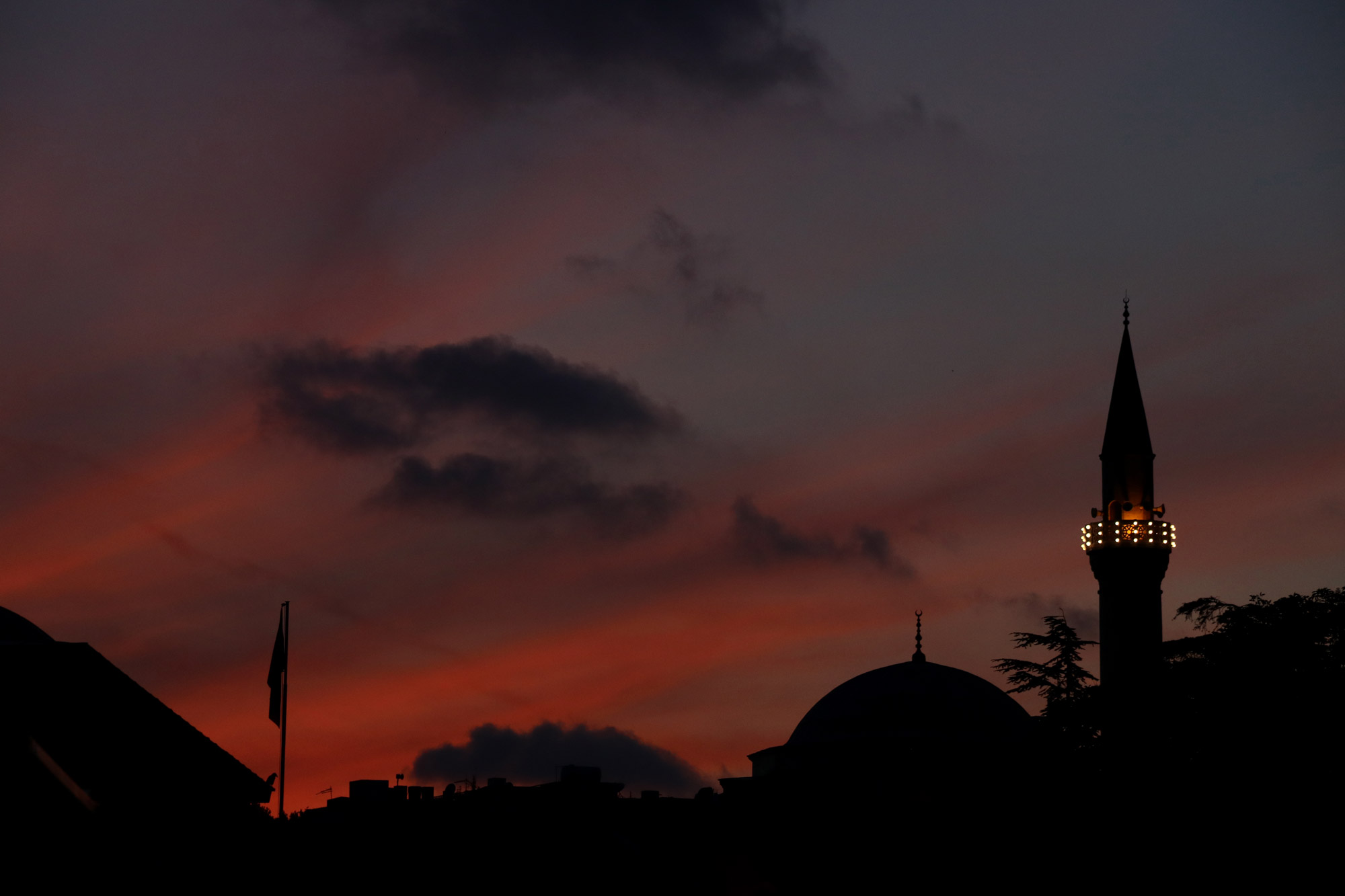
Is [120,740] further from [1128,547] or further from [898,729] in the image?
[1128,547]

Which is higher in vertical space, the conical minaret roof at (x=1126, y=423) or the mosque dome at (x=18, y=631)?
the conical minaret roof at (x=1126, y=423)

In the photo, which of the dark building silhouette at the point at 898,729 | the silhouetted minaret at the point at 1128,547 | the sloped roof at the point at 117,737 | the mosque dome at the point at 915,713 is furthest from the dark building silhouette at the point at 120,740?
the silhouetted minaret at the point at 1128,547

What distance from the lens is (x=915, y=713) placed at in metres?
52.7

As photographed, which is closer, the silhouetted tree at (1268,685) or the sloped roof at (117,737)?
the sloped roof at (117,737)


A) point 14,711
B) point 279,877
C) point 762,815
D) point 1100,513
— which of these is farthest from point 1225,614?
point 14,711

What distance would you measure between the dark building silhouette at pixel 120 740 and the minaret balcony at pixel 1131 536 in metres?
32.9

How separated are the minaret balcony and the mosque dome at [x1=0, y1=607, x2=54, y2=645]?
34854 mm

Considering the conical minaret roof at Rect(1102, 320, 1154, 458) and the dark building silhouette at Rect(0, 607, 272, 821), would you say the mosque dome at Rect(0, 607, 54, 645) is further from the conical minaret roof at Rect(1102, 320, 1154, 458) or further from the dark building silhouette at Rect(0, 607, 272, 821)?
the conical minaret roof at Rect(1102, 320, 1154, 458)

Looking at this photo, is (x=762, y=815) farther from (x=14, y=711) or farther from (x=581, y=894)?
(x=14, y=711)

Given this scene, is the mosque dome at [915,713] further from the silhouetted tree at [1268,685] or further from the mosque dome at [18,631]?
the mosque dome at [18,631]

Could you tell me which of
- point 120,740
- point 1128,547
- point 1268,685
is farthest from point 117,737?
point 1128,547

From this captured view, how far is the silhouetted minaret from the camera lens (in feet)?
183

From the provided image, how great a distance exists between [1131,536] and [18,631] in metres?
35.9

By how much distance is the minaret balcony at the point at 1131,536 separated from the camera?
186 feet
